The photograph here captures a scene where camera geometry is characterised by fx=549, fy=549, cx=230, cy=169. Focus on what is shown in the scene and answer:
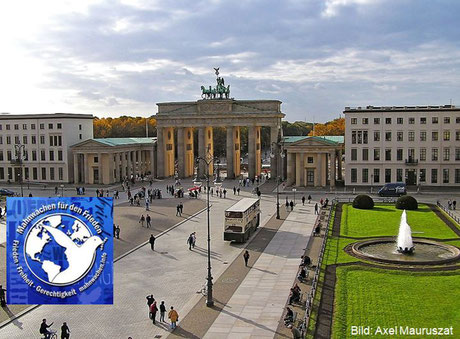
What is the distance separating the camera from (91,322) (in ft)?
101

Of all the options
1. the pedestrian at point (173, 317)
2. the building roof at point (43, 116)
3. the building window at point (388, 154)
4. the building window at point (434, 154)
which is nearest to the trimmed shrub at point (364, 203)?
the building window at point (388, 154)

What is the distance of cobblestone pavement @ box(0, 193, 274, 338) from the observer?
2969 centimetres

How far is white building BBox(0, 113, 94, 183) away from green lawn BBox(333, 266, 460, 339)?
3045 inches

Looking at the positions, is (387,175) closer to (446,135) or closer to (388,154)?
(388,154)

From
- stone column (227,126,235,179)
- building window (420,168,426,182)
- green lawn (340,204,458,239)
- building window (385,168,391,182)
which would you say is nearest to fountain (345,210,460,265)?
green lawn (340,204,458,239)

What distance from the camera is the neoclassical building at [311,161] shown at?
91.6 meters

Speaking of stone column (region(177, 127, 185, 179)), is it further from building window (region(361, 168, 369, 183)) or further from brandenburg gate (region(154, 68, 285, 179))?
building window (region(361, 168, 369, 183))

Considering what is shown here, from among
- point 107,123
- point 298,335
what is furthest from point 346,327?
point 107,123

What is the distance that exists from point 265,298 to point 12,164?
3237 inches

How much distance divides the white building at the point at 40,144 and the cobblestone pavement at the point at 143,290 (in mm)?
56336

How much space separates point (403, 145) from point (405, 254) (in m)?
51.4

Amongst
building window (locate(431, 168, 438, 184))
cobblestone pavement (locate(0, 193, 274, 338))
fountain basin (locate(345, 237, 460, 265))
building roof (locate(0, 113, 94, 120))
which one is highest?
building roof (locate(0, 113, 94, 120))

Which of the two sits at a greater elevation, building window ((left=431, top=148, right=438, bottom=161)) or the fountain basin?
building window ((left=431, top=148, right=438, bottom=161))

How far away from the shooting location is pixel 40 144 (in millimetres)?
105938
